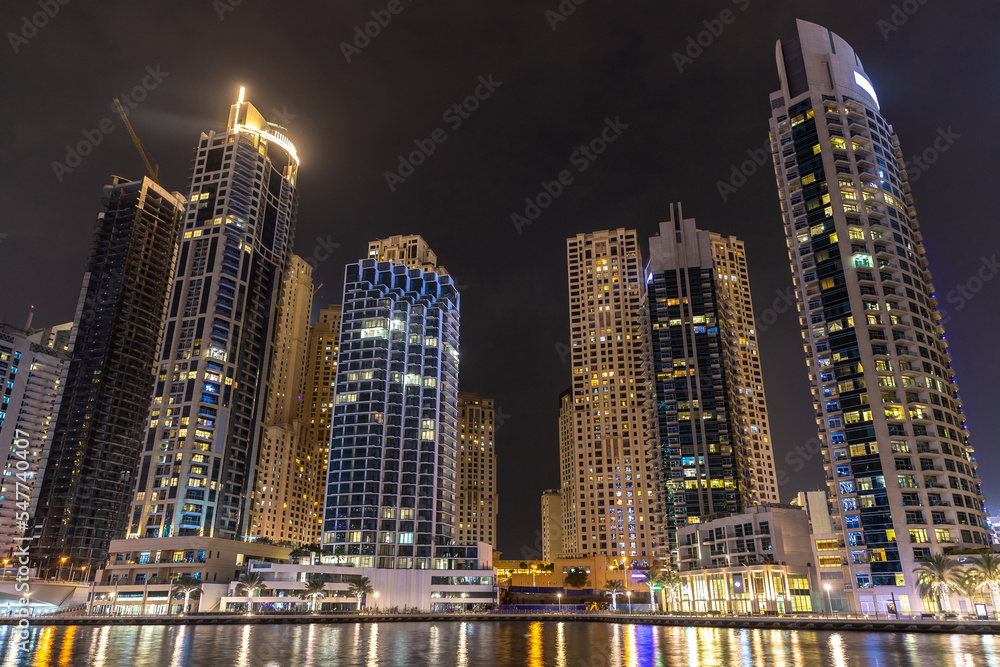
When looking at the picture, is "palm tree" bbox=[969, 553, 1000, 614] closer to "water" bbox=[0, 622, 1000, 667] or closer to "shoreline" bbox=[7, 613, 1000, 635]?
"shoreline" bbox=[7, 613, 1000, 635]

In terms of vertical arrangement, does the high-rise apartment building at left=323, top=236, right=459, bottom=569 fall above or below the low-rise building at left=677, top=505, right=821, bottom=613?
above

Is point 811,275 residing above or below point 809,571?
above

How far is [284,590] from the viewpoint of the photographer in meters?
160

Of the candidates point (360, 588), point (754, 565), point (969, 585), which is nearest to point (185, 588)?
point (360, 588)

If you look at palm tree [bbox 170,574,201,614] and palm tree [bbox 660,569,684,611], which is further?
palm tree [bbox 660,569,684,611]

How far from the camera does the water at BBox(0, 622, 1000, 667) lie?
67062 mm

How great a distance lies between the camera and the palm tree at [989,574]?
329ft

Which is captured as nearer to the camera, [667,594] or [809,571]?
[809,571]

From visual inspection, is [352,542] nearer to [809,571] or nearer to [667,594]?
[667,594]

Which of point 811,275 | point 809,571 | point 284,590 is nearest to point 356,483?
point 284,590

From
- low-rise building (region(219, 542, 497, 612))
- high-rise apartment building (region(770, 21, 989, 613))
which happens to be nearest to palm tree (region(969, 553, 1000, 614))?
high-rise apartment building (region(770, 21, 989, 613))

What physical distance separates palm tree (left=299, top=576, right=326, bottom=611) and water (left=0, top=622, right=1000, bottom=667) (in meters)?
41.3

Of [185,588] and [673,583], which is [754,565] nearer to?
[673,583]

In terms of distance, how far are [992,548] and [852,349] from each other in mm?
41881
